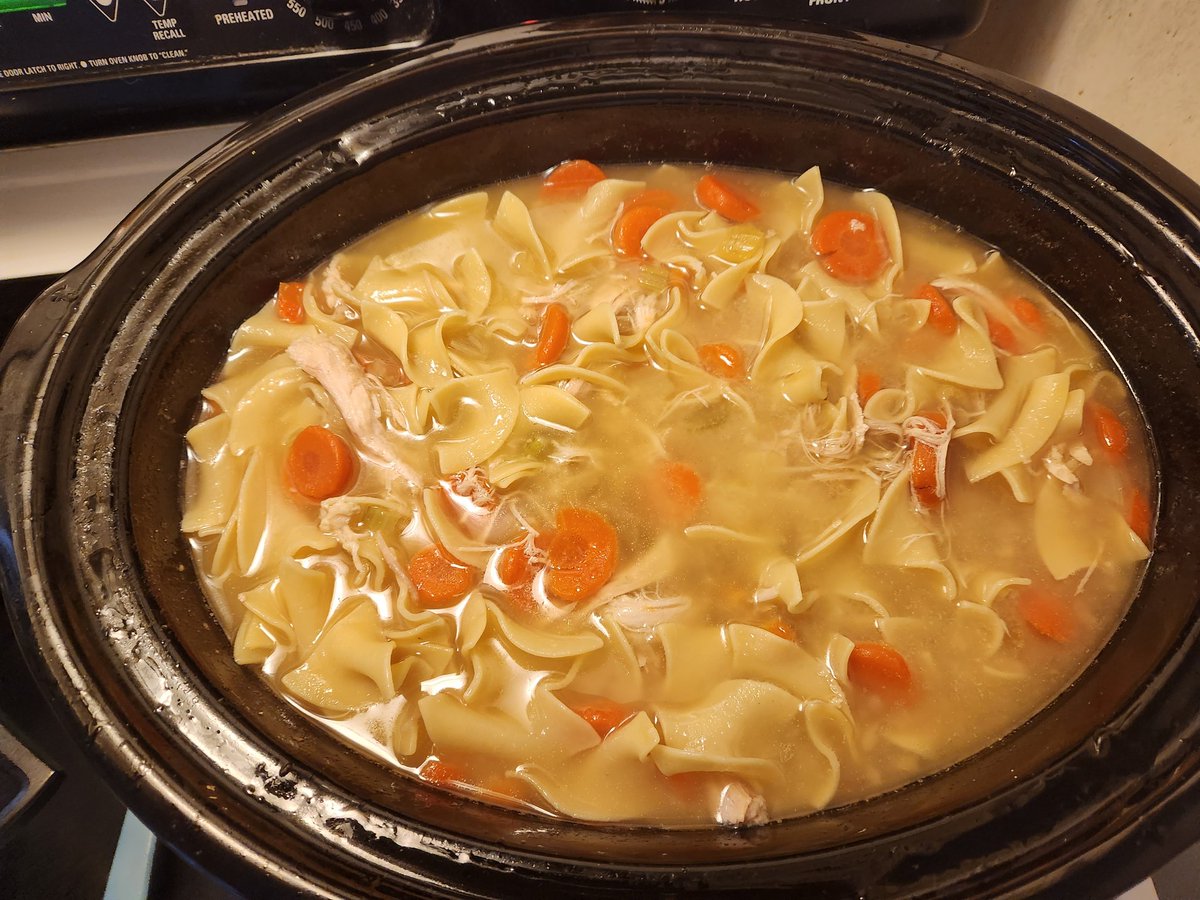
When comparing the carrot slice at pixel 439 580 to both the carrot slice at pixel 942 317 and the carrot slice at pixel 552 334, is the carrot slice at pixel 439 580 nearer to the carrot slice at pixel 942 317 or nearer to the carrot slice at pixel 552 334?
the carrot slice at pixel 552 334

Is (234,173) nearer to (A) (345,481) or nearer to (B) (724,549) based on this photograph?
(A) (345,481)

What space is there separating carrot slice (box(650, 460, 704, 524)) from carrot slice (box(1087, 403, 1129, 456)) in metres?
1.25

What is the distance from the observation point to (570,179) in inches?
114

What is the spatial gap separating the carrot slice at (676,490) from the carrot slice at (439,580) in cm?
60

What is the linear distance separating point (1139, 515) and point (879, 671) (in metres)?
0.95

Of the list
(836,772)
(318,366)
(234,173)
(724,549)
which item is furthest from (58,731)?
(836,772)

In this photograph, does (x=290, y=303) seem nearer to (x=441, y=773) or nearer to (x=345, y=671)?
(x=345, y=671)

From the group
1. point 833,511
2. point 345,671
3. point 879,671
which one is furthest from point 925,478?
point 345,671

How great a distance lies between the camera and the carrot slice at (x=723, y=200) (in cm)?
286

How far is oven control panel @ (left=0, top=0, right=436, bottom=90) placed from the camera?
2.22 m

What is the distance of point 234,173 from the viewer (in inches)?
91.7

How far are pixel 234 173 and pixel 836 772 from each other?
7.71ft

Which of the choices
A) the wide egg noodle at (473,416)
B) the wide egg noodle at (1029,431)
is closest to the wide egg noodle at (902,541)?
the wide egg noodle at (1029,431)

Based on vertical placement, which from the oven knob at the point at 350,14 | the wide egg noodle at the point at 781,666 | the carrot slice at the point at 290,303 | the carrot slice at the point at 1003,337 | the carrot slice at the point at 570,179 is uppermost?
the oven knob at the point at 350,14
